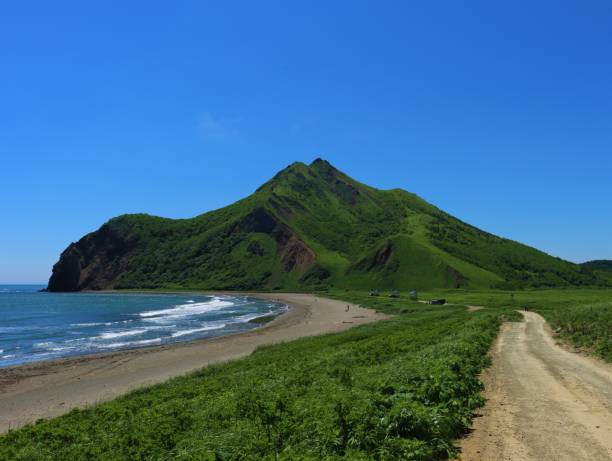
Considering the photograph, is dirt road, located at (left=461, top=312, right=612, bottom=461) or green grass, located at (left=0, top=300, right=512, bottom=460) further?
dirt road, located at (left=461, top=312, right=612, bottom=461)

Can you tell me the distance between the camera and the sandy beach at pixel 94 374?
3094cm

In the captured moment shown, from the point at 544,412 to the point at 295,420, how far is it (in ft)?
27.1

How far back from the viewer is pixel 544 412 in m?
14.6

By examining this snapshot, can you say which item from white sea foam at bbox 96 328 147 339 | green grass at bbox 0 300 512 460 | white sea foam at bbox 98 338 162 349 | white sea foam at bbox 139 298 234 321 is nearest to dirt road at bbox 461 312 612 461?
green grass at bbox 0 300 512 460

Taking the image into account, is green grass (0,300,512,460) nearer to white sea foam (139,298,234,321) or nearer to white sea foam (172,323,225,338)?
white sea foam (172,323,225,338)

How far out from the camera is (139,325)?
8456cm

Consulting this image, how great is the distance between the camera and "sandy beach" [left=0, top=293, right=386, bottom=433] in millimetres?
30938

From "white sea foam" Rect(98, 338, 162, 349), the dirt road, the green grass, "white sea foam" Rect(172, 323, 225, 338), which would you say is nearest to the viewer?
the green grass

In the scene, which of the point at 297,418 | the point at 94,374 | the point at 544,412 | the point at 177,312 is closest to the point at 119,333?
the point at 94,374

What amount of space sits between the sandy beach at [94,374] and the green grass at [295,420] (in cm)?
990

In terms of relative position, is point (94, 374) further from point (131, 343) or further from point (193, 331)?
point (193, 331)

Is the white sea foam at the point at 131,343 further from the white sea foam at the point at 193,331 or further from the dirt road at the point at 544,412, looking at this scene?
the dirt road at the point at 544,412

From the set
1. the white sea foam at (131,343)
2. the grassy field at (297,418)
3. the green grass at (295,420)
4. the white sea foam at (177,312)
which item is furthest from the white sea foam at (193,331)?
the green grass at (295,420)

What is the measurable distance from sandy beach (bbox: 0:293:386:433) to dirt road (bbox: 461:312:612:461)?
26225mm
